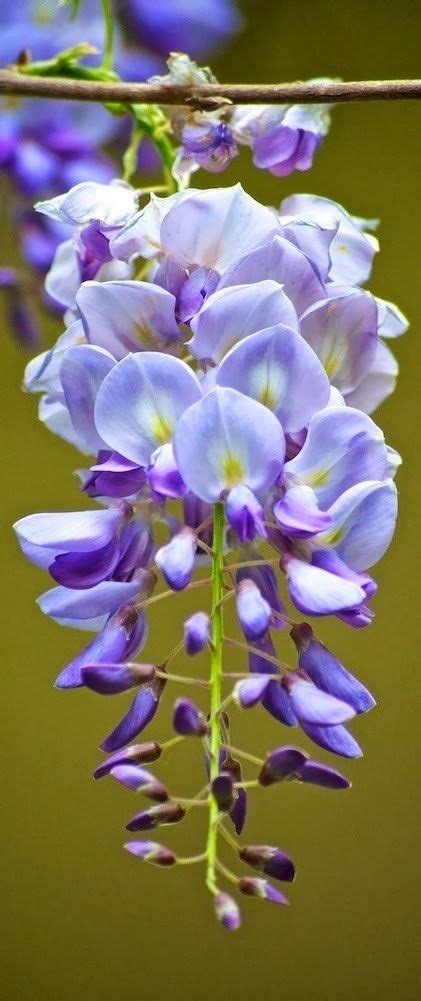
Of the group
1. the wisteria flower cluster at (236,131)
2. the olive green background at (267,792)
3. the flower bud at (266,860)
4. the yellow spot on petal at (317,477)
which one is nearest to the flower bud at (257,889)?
the flower bud at (266,860)

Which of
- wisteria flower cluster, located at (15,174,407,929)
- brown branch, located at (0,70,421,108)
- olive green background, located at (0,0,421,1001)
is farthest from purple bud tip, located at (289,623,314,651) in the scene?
olive green background, located at (0,0,421,1001)

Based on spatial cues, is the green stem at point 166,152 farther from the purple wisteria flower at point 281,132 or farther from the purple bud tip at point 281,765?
the purple bud tip at point 281,765

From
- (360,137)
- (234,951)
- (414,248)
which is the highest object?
(360,137)

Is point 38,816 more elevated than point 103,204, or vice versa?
point 103,204

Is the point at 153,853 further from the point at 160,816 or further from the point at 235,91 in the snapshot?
the point at 235,91

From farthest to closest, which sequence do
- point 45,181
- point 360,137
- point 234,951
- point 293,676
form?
point 234,951 → point 360,137 → point 45,181 → point 293,676

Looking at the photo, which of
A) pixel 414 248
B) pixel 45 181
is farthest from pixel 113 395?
pixel 414 248

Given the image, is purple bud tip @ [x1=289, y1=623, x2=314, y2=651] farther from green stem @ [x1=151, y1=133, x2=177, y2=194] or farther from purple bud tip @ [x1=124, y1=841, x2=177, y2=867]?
green stem @ [x1=151, y1=133, x2=177, y2=194]

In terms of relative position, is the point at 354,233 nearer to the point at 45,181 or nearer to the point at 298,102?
the point at 298,102

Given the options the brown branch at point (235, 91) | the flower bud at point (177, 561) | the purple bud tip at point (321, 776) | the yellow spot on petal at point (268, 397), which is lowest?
the purple bud tip at point (321, 776)
